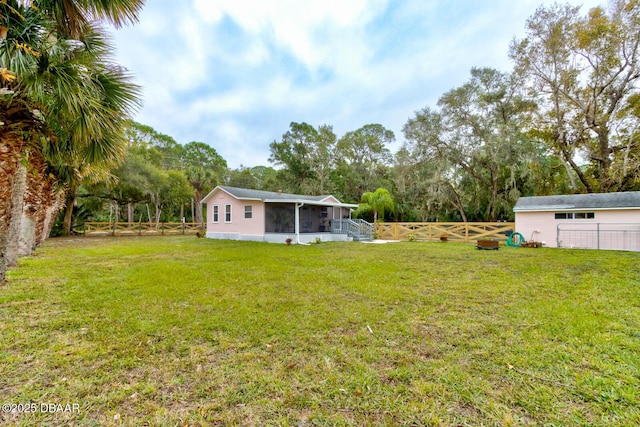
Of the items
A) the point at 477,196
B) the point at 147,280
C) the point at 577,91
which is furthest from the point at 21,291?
the point at 577,91

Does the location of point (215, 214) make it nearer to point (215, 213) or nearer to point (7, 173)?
point (215, 213)

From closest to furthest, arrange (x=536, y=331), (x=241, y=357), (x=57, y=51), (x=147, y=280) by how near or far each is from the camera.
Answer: (x=241, y=357)
(x=536, y=331)
(x=57, y=51)
(x=147, y=280)

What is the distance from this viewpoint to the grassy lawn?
1918 millimetres

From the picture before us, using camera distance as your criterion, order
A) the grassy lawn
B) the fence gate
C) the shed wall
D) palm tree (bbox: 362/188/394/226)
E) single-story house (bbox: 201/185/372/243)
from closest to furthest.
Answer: the grassy lawn
the fence gate
the shed wall
single-story house (bbox: 201/185/372/243)
palm tree (bbox: 362/188/394/226)

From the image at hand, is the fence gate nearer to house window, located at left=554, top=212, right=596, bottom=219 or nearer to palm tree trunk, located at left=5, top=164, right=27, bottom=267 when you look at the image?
house window, located at left=554, top=212, right=596, bottom=219

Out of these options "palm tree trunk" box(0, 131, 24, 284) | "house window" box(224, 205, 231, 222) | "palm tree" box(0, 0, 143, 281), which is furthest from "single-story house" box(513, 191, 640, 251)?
"palm tree trunk" box(0, 131, 24, 284)

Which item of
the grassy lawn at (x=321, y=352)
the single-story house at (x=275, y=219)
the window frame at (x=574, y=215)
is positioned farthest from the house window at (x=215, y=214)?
the window frame at (x=574, y=215)

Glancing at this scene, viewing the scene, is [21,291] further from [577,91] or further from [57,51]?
[577,91]

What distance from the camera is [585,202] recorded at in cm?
1127

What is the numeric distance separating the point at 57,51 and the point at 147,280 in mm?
4198

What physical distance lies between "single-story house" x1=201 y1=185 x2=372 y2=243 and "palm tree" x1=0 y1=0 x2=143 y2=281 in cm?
822

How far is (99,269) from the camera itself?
22.0ft

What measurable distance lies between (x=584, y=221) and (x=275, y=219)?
13.6m

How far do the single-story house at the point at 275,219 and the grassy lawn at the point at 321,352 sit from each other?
26.6ft
